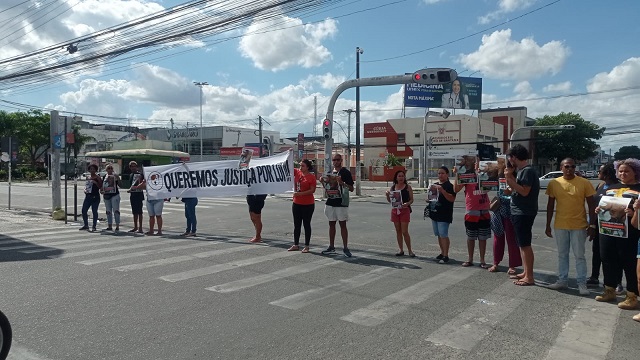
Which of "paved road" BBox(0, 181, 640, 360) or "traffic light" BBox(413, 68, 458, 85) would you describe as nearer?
"paved road" BBox(0, 181, 640, 360)

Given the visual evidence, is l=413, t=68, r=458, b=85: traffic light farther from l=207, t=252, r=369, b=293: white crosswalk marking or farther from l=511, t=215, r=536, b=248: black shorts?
l=511, t=215, r=536, b=248: black shorts

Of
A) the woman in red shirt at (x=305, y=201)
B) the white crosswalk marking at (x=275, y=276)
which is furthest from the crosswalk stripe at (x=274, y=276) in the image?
the woman in red shirt at (x=305, y=201)

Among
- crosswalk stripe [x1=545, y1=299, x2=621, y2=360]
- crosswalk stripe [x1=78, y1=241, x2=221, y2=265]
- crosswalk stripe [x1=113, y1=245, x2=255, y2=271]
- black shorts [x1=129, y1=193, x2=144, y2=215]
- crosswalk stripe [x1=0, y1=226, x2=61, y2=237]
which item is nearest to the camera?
crosswalk stripe [x1=545, y1=299, x2=621, y2=360]

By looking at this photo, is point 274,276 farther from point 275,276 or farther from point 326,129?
point 326,129

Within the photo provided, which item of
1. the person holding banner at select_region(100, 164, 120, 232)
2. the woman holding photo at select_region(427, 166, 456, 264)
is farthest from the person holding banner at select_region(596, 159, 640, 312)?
the person holding banner at select_region(100, 164, 120, 232)

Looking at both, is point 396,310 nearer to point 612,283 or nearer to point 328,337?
point 328,337

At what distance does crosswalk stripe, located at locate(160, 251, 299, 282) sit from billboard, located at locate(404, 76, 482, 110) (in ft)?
129

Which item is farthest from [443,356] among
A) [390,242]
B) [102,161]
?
[102,161]

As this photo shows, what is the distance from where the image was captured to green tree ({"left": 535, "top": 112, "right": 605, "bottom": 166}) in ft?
211

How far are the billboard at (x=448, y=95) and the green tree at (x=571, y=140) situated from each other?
18653 millimetres

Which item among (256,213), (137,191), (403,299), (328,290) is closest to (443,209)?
(403,299)

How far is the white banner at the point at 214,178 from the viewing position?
37.1 ft

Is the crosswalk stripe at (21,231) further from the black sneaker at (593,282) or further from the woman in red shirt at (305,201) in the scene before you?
the black sneaker at (593,282)

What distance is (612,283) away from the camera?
6.00 meters
